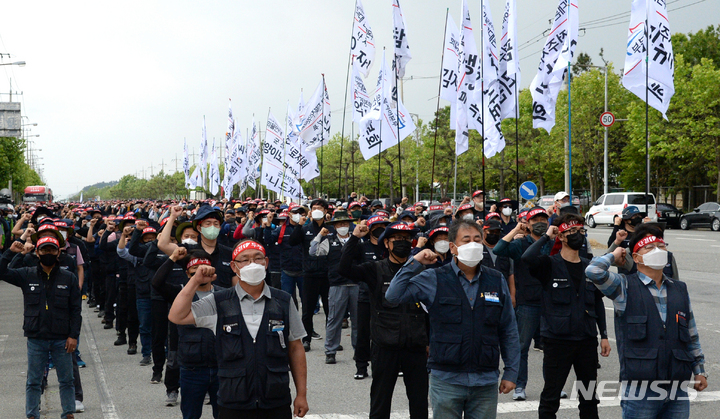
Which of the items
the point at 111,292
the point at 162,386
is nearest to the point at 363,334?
the point at 162,386

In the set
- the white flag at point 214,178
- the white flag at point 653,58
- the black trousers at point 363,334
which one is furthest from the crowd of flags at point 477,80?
the white flag at point 214,178

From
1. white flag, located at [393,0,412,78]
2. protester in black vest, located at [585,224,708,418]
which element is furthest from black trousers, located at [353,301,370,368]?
white flag, located at [393,0,412,78]

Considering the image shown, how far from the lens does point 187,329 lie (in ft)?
18.3

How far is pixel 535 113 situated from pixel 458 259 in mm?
12547

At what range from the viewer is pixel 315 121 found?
22.7 m

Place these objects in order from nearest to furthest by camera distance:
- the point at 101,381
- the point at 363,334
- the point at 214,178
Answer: the point at 363,334, the point at 101,381, the point at 214,178

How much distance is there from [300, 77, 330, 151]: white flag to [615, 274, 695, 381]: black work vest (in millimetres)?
18270

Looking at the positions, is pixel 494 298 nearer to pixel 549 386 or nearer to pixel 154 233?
pixel 549 386

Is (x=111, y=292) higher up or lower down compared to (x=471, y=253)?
lower down

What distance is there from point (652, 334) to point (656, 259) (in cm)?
49

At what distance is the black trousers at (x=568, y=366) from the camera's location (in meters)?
5.61

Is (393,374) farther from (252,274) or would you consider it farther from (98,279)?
(98,279)

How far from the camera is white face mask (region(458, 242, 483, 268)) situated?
4.25 m

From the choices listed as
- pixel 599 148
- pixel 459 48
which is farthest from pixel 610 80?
pixel 459 48
